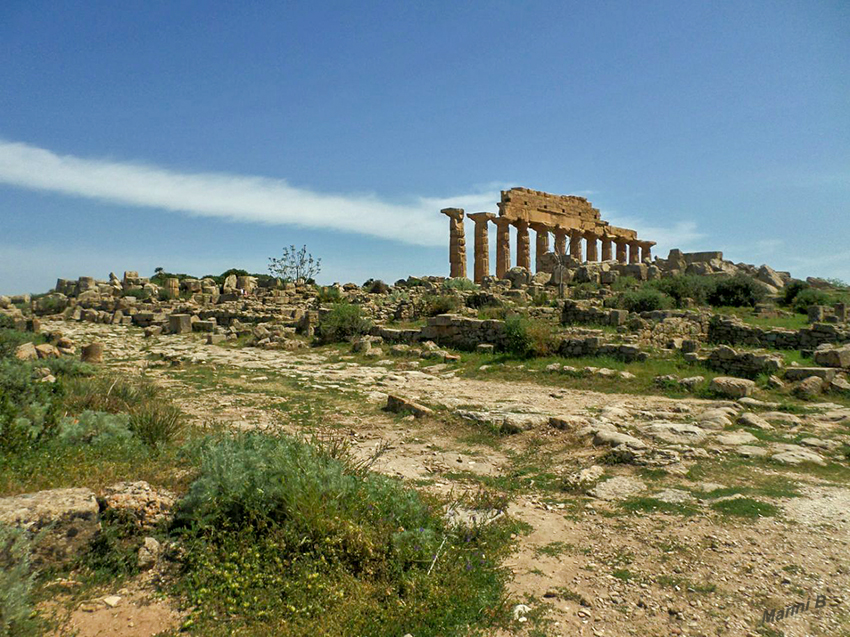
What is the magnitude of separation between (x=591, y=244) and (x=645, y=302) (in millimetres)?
19087

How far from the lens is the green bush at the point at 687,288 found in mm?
20844

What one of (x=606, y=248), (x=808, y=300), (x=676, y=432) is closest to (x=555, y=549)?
(x=676, y=432)

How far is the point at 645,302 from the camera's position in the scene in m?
18.8

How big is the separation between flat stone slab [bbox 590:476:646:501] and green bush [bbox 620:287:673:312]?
14.2 m

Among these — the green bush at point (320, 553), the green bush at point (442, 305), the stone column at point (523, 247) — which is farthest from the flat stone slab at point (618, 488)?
the stone column at point (523, 247)

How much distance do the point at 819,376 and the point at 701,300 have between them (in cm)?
1173

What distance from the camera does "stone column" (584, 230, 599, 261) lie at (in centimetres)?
3617

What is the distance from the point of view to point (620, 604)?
3457 mm

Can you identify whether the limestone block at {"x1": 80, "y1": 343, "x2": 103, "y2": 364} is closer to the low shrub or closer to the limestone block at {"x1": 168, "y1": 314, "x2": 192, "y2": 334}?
the limestone block at {"x1": 168, "y1": 314, "x2": 192, "y2": 334}

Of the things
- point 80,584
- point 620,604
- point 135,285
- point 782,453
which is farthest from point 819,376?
point 135,285

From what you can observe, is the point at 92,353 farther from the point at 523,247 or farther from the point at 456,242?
the point at 523,247

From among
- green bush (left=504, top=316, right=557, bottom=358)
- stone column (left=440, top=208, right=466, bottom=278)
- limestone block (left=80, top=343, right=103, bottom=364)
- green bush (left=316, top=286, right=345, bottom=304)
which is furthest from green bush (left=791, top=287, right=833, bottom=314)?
limestone block (left=80, top=343, right=103, bottom=364)

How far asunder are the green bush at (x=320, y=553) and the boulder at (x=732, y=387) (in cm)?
727

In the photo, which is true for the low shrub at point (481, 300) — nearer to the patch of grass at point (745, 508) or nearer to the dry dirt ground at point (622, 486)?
the dry dirt ground at point (622, 486)
